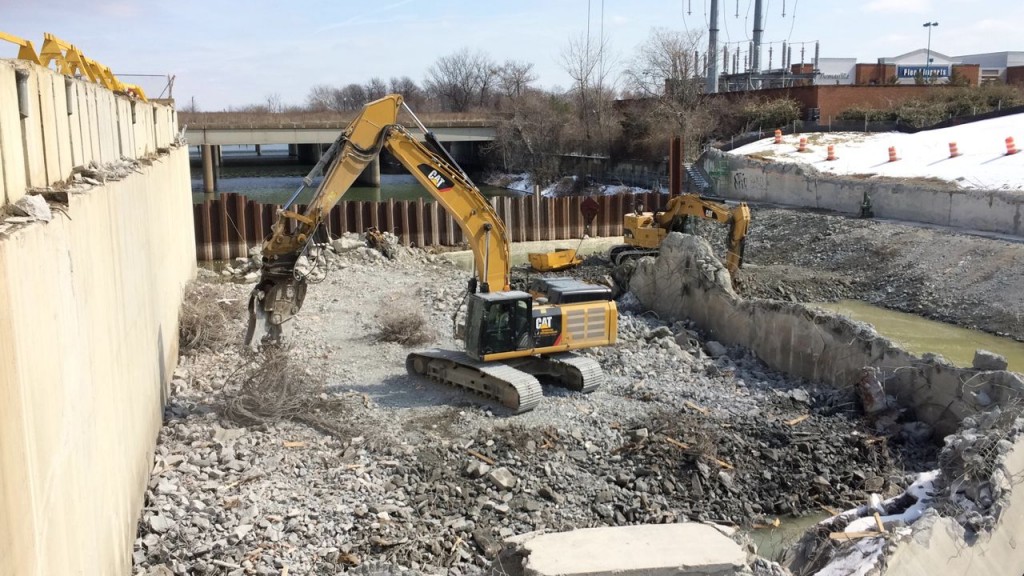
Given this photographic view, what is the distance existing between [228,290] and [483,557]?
41.1 feet

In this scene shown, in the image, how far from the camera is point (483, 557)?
7.95m

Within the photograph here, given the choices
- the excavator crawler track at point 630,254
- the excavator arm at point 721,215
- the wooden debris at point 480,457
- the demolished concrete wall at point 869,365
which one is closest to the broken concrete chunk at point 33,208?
the wooden debris at point 480,457

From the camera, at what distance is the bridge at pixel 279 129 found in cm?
4806

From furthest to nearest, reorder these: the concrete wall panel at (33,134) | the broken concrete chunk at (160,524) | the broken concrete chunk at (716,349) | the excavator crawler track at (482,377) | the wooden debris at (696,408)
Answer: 1. the broken concrete chunk at (716,349)
2. the wooden debris at (696,408)
3. the excavator crawler track at (482,377)
4. the broken concrete chunk at (160,524)
5. the concrete wall panel at (33,134)

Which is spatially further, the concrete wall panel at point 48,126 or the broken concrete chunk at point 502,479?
the broken concrete chunk at point 502,479

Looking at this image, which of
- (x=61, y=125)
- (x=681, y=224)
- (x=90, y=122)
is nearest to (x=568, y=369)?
(x=90, y=122)

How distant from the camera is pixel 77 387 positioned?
5.51 metres

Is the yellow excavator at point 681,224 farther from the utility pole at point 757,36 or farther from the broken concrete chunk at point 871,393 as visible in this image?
the utility pole at point 757,36

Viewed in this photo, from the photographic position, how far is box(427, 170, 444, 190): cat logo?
13.1 metres

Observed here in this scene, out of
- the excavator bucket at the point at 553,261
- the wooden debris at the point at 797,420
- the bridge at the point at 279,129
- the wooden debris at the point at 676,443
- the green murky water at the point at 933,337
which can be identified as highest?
the bridge at the point at 279,129

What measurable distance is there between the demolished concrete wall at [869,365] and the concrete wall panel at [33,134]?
691cm

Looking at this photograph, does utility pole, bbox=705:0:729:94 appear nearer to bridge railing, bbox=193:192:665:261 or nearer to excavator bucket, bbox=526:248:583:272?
Answer: bridge railing, bbox=193:192:665:261

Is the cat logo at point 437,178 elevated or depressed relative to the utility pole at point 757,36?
depressed

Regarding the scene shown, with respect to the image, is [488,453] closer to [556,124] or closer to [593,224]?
[593,224]
